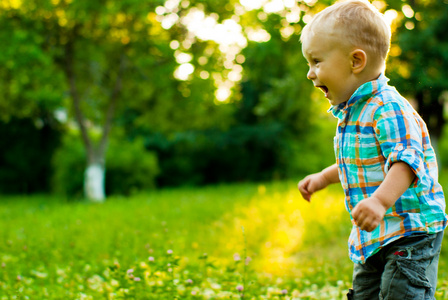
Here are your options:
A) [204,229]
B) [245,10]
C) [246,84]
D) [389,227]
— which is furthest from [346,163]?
[246,84]

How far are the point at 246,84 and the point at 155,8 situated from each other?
844 cm

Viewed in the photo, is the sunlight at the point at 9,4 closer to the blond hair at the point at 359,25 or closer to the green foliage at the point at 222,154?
the green foliage at the point at 222,154

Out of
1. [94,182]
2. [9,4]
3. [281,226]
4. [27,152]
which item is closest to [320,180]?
[281,226]

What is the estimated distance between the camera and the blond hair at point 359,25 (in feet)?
Answer: 6.21

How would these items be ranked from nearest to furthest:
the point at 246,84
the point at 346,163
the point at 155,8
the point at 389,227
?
the point at 389,227, the point at 346,163, the point at 155,8, the point at 246,84

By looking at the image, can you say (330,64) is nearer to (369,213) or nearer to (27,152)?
(369,213)

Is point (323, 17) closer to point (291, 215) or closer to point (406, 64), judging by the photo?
point (291, 215)

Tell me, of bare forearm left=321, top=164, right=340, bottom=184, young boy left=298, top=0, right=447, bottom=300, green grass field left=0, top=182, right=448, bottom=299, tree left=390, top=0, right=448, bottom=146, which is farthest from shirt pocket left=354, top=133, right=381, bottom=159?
tree left=390, top=0, right=448, bottom=146

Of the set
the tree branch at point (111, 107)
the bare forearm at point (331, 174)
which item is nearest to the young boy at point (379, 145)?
the bare forearm at point (331, 174)

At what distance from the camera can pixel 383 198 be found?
1718 mm

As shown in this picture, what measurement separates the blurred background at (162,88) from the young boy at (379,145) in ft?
27.1

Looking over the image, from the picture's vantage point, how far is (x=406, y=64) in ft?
45.3

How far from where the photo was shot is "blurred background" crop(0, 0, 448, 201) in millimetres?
12914

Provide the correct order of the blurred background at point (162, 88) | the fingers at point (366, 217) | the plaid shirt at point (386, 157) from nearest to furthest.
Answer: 1. the fingers at point (366, 217)
2. the plaid shirt at point (386, 157)
3. the blurred background at point (162, 88)
